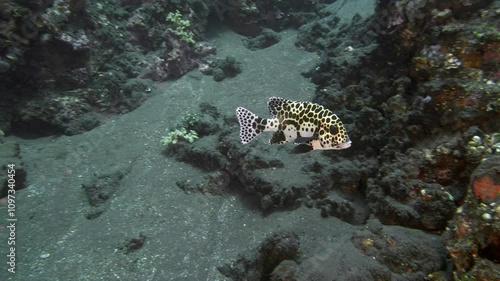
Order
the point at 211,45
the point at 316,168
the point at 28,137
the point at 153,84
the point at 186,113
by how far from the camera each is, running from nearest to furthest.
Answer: the point at 316,168
the point at 28,137
the point at 186,113
the point at 153,84
the point at 211,45

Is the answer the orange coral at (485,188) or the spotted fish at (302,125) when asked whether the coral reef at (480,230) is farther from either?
the spotted fish at (302,125)

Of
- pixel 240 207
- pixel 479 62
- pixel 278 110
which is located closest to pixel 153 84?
pixel 240 207

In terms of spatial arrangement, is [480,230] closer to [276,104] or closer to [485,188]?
[485,188]

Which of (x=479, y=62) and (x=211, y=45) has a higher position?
(x=479, y=62)

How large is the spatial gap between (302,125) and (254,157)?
1.63m

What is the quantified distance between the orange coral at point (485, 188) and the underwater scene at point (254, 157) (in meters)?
0.01

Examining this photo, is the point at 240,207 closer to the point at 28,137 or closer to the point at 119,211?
the point at 119,211

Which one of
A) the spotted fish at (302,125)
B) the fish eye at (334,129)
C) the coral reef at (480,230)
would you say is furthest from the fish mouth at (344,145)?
the coral reef at (480,230)

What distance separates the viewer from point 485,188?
10.1ft

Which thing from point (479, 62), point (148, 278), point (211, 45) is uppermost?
point (479, 62)

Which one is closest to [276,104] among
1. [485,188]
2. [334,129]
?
[334,129]

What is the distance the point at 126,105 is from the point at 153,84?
4.09 ft

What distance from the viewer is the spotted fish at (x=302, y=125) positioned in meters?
4.29

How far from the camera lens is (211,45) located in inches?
439
